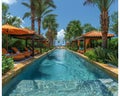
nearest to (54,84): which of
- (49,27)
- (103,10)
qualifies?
(103,10)

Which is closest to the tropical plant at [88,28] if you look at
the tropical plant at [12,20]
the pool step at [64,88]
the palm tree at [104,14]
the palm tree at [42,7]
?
the tropical plant at [12,20]

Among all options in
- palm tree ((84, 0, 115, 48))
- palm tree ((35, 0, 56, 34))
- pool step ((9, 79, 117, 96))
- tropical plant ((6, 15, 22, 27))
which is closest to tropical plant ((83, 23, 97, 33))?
tropical plant ((6, 15, 22, 27))

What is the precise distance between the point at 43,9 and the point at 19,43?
10778 mm

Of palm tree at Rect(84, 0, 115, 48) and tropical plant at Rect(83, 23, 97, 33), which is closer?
palm tree at Rect(84, 0, 115, 48)

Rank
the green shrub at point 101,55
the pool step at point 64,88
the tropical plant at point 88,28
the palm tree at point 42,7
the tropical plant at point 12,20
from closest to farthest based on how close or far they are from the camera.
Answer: the pool step at point 64,88
the green shrub at point 101,55
the palm tree at point 42,7
the tropical plant at point 12,20
the tropical plant at point 88,28

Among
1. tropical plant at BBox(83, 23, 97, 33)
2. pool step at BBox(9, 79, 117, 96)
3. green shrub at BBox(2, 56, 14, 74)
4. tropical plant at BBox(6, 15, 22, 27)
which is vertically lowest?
pool step at BBox(9, 79, 117, 96)

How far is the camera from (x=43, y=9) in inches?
1352

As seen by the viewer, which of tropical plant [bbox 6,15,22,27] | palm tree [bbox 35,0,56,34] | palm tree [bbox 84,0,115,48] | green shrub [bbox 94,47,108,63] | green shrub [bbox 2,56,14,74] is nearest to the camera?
Answer: green shrub [bbox 2,56,14,74]

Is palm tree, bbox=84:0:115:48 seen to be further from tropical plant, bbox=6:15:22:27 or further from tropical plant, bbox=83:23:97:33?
tropical plant, bbox=83:23:97:33

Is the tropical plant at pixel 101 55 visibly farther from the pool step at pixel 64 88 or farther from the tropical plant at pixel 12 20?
the tropical plant at pixel 12 20

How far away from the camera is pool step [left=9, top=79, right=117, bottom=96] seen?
24.6 ft

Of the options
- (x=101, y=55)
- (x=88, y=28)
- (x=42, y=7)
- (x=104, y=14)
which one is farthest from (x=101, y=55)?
(x=88, y=28)

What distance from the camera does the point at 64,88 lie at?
26.9ft

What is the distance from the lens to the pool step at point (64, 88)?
7.51m
